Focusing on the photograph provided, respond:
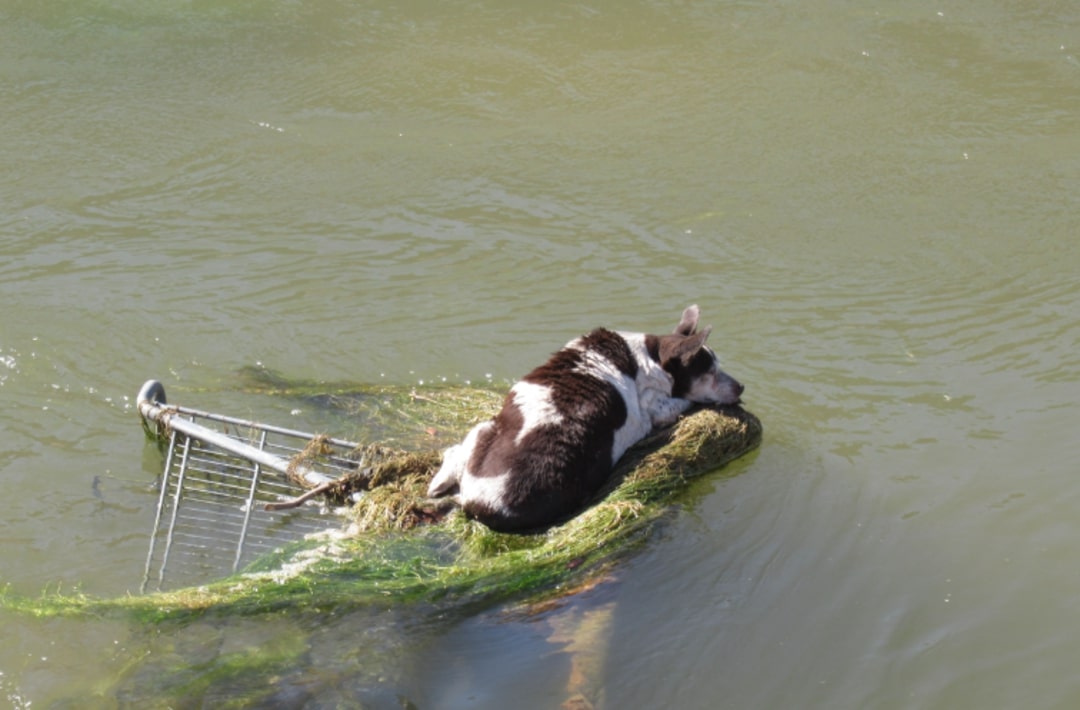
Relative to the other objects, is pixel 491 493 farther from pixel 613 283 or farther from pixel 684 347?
pixel 613 283

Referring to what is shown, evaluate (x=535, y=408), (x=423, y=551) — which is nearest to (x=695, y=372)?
(x=535, y=408)

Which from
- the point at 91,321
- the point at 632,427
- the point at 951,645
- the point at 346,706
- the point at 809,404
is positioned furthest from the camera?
the point at 91,321

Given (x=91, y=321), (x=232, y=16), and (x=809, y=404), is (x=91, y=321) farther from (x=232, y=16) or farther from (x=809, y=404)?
(x=232, y=16)

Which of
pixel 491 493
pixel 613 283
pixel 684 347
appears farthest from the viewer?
pixel 613 283

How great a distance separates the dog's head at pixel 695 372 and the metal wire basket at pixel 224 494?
1.75m

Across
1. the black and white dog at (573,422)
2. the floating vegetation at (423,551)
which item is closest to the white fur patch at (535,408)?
the black and white dog at (573,422)

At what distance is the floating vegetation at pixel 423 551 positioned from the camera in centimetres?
529

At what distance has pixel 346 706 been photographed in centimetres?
504

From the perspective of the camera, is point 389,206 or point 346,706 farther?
point 389,206

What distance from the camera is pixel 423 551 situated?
18.6 ft

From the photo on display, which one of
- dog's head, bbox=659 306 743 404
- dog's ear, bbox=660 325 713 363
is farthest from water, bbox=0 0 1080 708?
dog's ear, bbox=660 325 713 363

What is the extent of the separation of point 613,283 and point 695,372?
2.44m

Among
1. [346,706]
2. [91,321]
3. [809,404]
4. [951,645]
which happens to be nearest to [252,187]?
[91,321]

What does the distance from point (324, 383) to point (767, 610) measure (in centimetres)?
326
